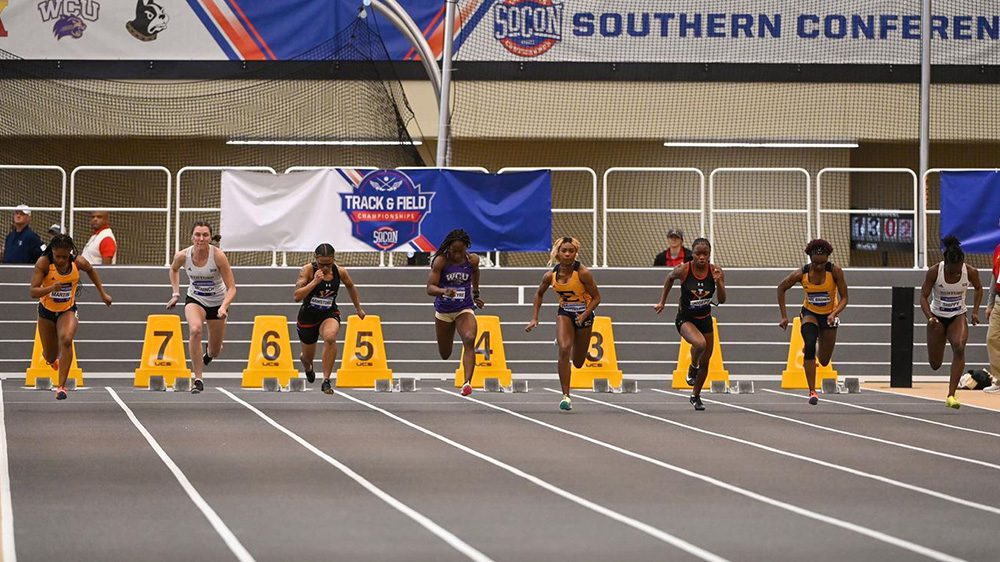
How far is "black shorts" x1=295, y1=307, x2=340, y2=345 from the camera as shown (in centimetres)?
1977

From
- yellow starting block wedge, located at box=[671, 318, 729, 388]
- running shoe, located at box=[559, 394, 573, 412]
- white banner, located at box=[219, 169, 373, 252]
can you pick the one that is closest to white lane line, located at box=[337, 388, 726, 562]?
running shoe, located at box=[559, 394, 573, 412]

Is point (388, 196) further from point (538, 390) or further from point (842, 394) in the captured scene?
point (842, 394)

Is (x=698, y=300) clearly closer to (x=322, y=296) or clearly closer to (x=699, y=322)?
(x=699, y=322)

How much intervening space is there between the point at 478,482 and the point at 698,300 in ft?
23.9

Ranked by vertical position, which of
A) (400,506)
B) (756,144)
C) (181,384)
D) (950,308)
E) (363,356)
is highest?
(756,144)

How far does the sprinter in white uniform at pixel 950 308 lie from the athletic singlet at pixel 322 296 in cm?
690

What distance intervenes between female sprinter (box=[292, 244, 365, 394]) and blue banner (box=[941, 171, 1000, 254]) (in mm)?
9590

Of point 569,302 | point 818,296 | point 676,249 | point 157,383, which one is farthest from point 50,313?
point 676,249

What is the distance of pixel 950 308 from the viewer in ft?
61.9

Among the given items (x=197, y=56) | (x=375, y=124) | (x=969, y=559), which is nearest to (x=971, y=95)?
(x=375, y=124)

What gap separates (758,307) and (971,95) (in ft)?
29.4

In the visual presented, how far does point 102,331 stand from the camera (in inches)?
963

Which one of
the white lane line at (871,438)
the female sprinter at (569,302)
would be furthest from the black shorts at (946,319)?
the female sprinter at (569,302)

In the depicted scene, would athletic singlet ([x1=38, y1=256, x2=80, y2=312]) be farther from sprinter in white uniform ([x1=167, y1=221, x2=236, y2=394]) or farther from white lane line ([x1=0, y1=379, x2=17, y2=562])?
white lane line ([x1=0, y1=379, x2=17, y2=562])
